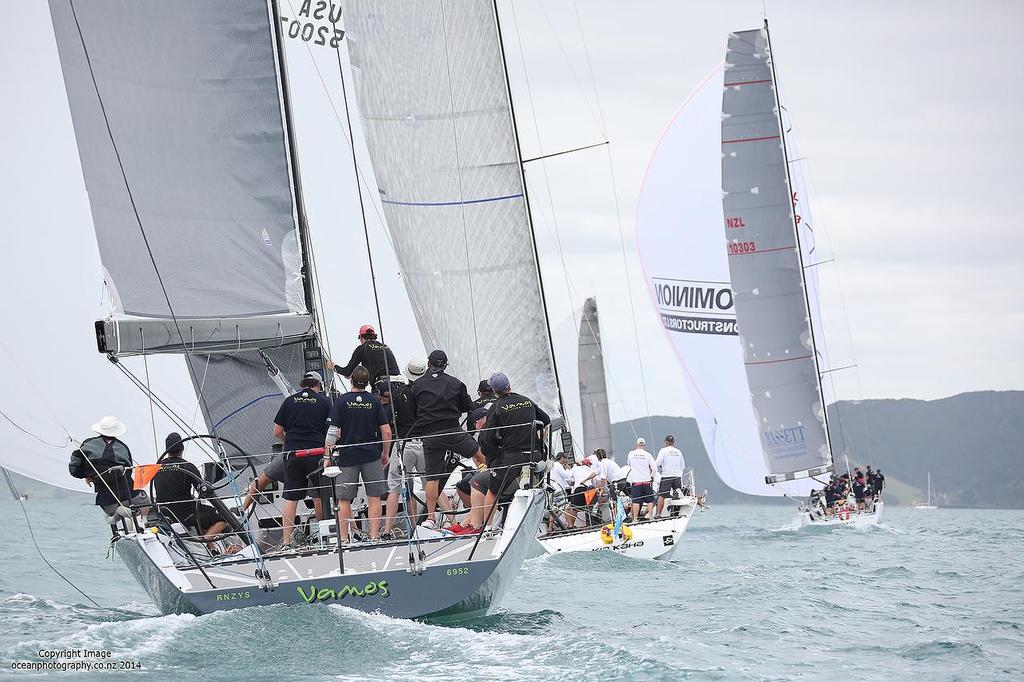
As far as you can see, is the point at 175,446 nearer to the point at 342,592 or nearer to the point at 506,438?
the point at 342,592

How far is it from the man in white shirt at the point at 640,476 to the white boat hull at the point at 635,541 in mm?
633

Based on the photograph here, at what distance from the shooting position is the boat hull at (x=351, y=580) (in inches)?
360

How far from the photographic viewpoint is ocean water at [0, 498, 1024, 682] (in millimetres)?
8555

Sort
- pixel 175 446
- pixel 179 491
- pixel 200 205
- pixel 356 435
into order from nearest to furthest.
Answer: pixel 356 435 → pixel 175 446 → pixel 179 491 → pixel 200 205

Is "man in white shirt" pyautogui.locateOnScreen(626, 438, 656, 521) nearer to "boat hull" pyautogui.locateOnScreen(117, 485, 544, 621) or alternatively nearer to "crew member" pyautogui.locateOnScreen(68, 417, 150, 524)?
"boat hull" pyautogui.locateOnScreen(117, 485, 544, 621)

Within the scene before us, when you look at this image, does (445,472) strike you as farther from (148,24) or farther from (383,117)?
(383,117)

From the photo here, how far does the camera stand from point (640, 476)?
2000cm

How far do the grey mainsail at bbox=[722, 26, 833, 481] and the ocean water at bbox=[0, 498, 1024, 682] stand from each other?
10435mm

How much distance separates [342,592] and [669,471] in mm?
11813

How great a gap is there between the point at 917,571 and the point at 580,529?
4.77m

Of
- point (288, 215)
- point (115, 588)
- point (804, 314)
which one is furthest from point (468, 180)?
point (804, 314)

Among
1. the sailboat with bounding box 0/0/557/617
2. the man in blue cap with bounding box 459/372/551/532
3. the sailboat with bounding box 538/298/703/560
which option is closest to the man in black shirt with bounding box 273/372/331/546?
the sailboat with bounding box 0/0/557/617

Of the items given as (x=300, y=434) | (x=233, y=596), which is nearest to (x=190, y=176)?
(x=300, y=434)

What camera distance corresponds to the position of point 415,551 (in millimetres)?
10172
